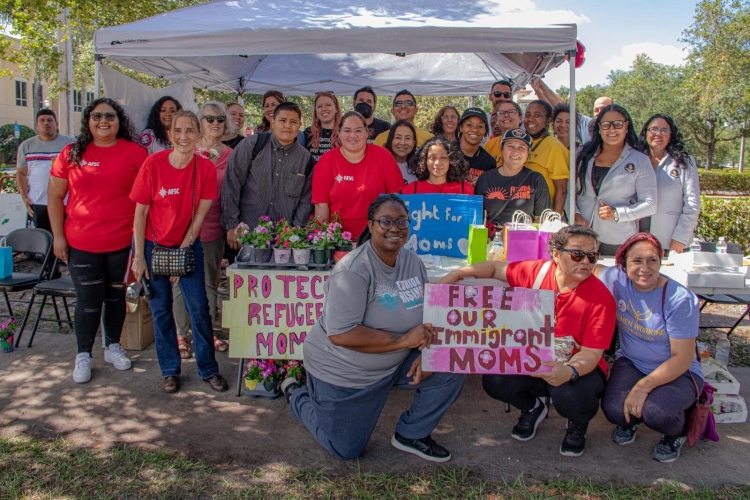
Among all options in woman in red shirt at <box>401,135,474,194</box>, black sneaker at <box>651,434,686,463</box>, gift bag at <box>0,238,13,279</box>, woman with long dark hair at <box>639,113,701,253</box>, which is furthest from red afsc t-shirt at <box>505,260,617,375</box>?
gift bag at <box>0,238,13,279</box>

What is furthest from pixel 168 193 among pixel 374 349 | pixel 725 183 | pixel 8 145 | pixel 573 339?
pixel 8 145

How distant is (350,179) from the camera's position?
4289mm

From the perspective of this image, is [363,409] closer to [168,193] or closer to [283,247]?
[283,247]

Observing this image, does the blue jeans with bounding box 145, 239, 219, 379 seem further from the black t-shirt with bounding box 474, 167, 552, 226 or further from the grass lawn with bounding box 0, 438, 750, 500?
the black t-shirt with bounding box 474, 167, 552, 226

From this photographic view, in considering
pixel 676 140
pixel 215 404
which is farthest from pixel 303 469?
pixel 676 140

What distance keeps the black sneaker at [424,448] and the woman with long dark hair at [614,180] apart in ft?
7.39

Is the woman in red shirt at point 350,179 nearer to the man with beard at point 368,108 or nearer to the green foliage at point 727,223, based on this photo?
the man with beard at point 368,108

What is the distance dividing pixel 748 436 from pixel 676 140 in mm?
2315

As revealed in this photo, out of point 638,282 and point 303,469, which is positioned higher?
point 638,282

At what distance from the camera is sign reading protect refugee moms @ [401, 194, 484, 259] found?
4176mm

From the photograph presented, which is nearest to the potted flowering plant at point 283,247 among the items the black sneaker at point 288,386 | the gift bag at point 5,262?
the black sneaker at point 288,386

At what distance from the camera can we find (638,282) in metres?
3.25

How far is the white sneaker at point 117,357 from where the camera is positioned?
446cm

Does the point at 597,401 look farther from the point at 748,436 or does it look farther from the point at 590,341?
the point at 748,436
